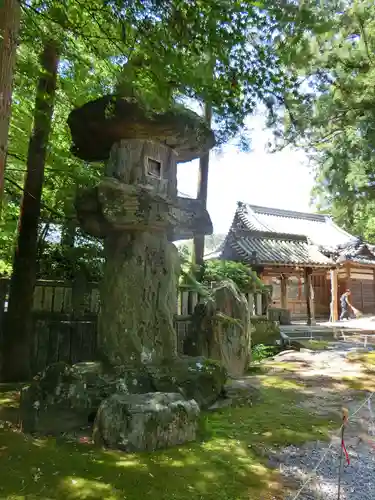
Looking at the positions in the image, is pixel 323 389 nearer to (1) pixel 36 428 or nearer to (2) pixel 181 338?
(2) pixel 181 338

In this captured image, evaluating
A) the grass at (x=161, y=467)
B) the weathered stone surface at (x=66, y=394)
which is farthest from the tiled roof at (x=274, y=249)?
the grass at (x=161, y=467)

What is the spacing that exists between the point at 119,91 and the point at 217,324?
485 cm

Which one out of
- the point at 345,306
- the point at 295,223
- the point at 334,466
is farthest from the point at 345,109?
the point at 295,223

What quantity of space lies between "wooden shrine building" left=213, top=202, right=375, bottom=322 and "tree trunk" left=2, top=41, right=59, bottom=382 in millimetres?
10834

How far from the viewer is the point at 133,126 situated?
5.60 metres

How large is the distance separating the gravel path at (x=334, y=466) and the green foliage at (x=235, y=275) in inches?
253

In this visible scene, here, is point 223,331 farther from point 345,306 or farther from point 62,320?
point 345,306

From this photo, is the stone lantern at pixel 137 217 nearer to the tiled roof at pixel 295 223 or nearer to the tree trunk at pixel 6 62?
the tree trunk at pixel 6 62

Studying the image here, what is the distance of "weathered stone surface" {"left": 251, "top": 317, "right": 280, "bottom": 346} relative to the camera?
36.8ft

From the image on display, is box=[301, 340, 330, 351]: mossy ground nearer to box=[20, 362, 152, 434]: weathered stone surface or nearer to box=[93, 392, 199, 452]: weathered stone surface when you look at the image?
box=[20, 362, 152, 434]: weathered stone surface

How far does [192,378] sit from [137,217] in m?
2.40

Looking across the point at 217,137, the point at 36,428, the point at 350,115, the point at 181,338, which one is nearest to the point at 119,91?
the point at 217,137

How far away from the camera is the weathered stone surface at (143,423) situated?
12.9 feet

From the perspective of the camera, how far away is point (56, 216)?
7.94 m
